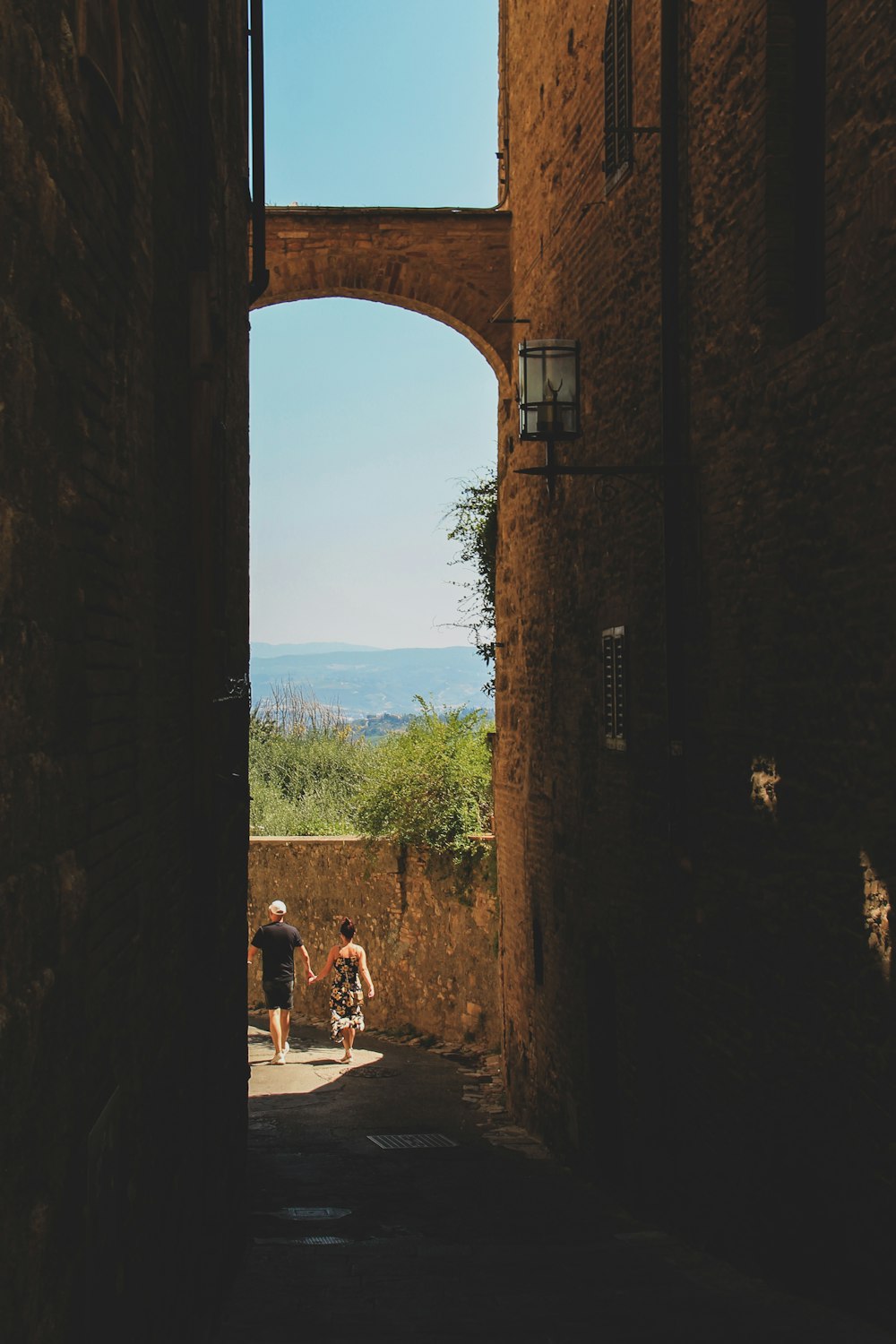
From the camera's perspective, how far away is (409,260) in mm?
12828

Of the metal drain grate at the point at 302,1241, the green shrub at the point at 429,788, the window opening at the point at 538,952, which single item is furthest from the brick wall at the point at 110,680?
the green shrub at the point at 429,788

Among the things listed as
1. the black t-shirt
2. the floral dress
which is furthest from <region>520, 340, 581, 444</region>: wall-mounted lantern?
the floral dress

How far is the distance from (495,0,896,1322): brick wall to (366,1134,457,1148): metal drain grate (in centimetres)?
102

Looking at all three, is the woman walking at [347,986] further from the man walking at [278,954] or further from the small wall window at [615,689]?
the small wall window at [615,689]

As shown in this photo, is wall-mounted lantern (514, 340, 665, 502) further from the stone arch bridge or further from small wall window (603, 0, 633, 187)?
the stone arch bridge

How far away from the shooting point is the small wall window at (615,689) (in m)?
8.16

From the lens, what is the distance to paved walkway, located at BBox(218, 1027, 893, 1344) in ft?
16.4

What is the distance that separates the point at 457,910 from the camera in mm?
15398

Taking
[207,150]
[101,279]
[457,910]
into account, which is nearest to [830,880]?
[101,279]

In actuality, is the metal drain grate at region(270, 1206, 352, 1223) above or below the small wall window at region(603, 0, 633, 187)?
below

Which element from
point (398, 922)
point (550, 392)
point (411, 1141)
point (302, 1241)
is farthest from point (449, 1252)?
point (398, 922)

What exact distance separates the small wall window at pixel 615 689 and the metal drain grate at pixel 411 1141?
3.79m

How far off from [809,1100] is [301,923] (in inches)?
474

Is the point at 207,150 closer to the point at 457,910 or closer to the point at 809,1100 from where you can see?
the point at 809,1100
